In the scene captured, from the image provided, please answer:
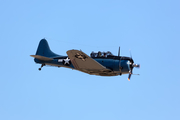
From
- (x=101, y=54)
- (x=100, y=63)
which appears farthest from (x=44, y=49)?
(x=100, y=63)

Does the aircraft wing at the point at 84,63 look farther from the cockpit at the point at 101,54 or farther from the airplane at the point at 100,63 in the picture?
the cockpit at the point at 101,54

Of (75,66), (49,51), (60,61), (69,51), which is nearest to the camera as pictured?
(69,51)

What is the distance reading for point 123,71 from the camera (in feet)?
78.3

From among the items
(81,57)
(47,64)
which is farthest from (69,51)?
(47,64)

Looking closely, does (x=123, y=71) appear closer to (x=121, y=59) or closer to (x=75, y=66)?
(x=121, y=59)

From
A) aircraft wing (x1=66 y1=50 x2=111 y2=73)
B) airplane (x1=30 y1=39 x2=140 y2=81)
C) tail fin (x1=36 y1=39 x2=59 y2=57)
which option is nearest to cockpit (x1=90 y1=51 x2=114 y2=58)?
airplane (x1=30 y1=39 x2=140 y2=81)

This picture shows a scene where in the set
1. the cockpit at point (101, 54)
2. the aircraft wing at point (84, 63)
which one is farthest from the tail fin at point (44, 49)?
the aircraft wing at point (84, 63)

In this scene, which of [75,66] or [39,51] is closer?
[75,66]

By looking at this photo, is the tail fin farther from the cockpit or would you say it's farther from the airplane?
the cockpit

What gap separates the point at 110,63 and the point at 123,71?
118 centimetres

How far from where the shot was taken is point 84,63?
22969 millimetres

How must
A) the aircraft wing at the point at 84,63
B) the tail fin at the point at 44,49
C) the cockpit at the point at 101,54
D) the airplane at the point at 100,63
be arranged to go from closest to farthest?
the aircraft wing at the point at 84,63
the airplane at the point at 100,63
the cockpit at the point at 101,54
the tail fin at the point at 44,49

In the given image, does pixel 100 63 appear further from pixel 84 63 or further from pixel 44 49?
pixel 44 49

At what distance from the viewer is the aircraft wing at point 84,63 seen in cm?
2191
